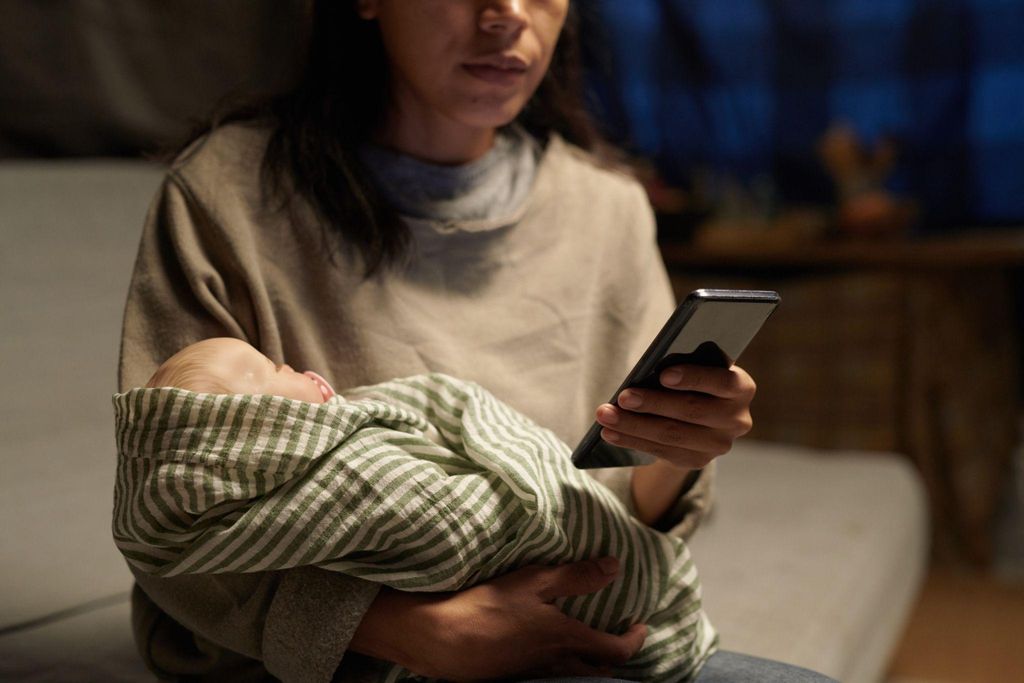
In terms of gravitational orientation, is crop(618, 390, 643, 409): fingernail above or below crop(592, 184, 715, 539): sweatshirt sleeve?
above

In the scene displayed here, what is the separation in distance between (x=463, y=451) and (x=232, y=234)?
30 cm

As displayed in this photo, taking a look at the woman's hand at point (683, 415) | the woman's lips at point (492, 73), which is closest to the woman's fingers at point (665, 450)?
the woman's hand at point (683, 415)

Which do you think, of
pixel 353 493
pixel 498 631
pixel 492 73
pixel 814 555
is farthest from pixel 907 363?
pixel 353 493

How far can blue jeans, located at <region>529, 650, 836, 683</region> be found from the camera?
95cm

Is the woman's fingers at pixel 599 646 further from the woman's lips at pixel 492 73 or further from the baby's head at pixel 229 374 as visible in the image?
the woman's lips at pixel 492 73

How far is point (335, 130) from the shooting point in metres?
1.09

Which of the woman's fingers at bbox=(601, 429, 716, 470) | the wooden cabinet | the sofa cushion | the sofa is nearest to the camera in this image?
the woman's fingers at bbox=(601, 429, 716, 470)

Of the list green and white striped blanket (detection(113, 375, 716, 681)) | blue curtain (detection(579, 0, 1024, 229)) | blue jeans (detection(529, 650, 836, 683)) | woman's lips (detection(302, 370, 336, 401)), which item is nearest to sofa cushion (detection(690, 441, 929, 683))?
blue jeans (detection(529, 650, 836, 683))

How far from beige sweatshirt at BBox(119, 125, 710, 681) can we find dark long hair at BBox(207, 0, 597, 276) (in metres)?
0.02

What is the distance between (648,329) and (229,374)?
51 centimetres

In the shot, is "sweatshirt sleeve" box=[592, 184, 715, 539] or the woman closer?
the woman

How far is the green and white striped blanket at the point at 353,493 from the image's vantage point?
755mm

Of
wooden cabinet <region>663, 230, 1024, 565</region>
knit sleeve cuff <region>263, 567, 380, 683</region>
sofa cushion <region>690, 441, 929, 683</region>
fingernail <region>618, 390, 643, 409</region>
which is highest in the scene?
fingernail <region>618, 390, 643, 409</region>

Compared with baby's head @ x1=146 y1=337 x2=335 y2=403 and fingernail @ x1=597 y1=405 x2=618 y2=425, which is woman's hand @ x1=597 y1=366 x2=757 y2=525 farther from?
baby's head @ x1=146 y1=337 x2=335 y2=403
